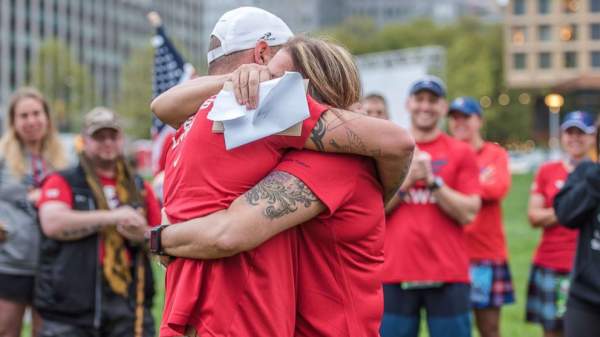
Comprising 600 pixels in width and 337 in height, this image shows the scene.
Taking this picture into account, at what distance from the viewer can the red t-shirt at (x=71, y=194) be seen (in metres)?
5.38

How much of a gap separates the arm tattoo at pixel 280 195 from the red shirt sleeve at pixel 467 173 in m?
3.23

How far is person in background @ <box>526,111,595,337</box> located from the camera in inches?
271

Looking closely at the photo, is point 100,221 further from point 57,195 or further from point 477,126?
point 477,126

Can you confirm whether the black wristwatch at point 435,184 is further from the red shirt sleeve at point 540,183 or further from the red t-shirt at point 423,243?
the red shirt sleeve at point 540,183

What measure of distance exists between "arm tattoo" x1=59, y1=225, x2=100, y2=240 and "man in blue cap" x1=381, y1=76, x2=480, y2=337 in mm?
1830

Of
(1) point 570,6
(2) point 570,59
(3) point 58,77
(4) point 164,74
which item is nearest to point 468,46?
(1) point 570,6

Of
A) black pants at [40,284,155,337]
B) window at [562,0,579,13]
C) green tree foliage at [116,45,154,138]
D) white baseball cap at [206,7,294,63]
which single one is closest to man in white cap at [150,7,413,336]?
white baseball cap at [206,7,294,63]

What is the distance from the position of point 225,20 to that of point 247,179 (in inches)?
22.8

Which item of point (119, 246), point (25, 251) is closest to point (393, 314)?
point (119, 246)

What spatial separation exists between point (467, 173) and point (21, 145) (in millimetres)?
3275

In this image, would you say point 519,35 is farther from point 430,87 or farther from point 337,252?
point 337,252

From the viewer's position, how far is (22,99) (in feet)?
21.4

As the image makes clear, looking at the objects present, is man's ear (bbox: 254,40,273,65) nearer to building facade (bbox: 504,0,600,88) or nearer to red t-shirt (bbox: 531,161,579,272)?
red t-shirt (bbox: 531,161,579,272)

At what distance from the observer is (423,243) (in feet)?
18.1
